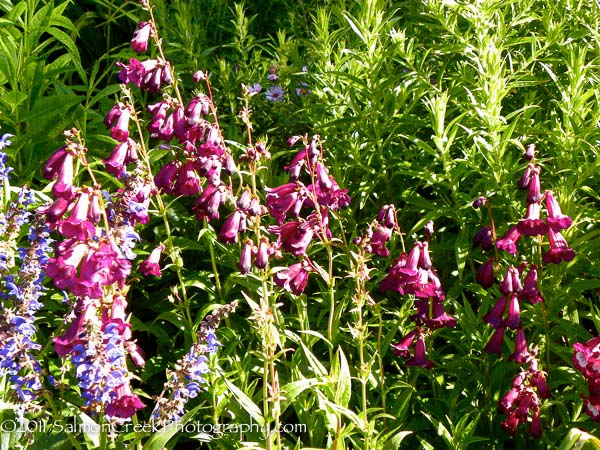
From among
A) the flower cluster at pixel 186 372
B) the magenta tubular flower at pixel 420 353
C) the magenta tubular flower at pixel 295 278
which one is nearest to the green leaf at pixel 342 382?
the magenta tubular flower at pixel 295 278

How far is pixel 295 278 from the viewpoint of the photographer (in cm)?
289

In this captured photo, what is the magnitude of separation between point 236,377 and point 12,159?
1567mm

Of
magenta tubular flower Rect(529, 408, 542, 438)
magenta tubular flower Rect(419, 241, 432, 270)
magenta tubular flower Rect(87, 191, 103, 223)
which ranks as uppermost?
magenta tubular flower Rect(87, 191, 103, 223)

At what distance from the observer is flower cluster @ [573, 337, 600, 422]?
2719 mm

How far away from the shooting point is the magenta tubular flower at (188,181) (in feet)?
10.3

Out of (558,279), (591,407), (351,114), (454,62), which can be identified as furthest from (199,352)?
(454,62)

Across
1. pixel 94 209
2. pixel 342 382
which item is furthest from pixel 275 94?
pixel 94 209

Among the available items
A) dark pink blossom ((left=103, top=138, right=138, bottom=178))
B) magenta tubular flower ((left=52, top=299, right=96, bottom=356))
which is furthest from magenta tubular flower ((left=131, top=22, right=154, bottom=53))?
magenta tubular flower ((left=52, top=299, right=96, bottom=356))

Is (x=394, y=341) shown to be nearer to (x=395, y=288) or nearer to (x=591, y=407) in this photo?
(x=395, y=288)

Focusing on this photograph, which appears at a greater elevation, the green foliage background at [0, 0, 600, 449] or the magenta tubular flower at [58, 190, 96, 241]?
the magenta tubular flower at [58, 190, 96, 241]

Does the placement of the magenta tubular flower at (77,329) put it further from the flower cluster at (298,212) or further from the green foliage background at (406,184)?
the flower cluster at (298,212)

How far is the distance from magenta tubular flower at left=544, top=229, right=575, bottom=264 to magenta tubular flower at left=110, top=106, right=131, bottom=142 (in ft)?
5.02

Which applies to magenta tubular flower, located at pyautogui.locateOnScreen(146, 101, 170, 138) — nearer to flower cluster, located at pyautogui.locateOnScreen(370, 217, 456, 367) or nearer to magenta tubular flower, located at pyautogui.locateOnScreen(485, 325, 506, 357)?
flower cluster, located at pyautogui.locateOnScreen(370, 217, 456, 367)

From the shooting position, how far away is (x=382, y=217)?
10.2 ft
